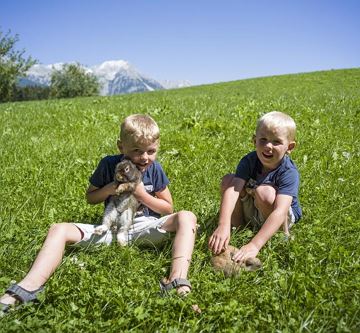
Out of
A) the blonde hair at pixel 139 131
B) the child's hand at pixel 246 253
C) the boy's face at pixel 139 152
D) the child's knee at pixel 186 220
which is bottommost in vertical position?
the child's hand at pixel 246 253

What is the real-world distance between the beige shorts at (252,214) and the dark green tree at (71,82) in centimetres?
9806

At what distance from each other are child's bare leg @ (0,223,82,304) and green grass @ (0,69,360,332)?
0.12m

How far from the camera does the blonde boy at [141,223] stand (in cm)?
361

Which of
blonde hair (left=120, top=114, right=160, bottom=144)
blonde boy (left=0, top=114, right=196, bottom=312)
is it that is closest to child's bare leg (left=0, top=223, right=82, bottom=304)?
blonde boy (left=0, top=114, right=196, bottom=312)

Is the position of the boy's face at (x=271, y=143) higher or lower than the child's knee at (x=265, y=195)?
higher

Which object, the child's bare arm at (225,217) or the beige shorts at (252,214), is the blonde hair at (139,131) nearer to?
the child's bare arm at (225,217)

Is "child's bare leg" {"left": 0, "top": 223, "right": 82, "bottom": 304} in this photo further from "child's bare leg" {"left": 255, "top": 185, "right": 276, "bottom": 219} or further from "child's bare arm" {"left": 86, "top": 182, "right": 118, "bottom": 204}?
"child's bare leg" {"left": 255, "top": 185, "right": 276, "bottom": 219}

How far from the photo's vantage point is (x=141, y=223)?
177 inches

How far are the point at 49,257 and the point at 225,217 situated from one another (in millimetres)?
1783

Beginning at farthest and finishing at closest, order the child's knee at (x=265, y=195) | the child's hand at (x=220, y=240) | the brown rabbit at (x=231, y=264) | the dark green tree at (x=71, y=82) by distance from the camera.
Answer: the dark green tree at (x=71, y=82)
the child's knee at (x=265, y=195)
the child's hand at (x=220, y=240)
the brown rabbit at (x=231, y=264)

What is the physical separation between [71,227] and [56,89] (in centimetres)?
10287

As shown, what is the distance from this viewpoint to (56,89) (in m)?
101

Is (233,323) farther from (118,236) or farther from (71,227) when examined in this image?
(71,227)

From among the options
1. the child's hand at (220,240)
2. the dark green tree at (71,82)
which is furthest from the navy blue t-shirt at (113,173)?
the dark green tree at (71,82)
